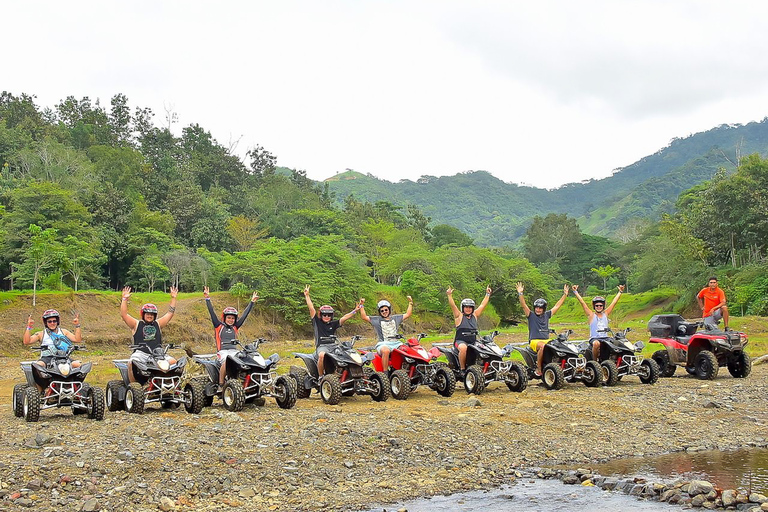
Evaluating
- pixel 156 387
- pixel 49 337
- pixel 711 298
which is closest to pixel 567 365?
pixel 711 298

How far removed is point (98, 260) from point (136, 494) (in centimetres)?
4040

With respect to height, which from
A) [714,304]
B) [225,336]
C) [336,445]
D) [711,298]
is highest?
[711,298]

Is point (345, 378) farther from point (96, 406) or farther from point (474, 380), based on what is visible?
point (96, 406)

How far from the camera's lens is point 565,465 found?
9922mm

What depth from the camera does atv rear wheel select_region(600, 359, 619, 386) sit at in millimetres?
15859

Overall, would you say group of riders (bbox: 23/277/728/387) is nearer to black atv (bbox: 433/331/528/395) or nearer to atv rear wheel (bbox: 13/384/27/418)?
black atv (bbox: 433/331/528/395)

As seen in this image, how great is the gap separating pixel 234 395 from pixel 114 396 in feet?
6.54

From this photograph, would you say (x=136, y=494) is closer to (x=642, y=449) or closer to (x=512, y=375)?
(x=642, y=449)

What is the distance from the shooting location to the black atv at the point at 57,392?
1129 cm

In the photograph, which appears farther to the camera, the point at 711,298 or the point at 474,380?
the point at 711,298

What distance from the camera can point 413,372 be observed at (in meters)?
14.5

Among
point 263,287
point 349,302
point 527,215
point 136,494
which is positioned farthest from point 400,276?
point 527,215

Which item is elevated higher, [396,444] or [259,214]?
[259,214]

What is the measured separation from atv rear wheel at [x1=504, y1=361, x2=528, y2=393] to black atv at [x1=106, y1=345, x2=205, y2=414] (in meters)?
6.24
